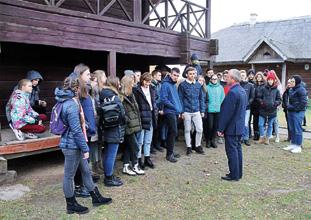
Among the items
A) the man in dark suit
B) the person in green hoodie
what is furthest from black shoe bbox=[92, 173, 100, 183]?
the person in green hoodie

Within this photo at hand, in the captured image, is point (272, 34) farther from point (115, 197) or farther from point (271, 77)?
point (115, 197)

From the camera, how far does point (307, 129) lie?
11742 mm

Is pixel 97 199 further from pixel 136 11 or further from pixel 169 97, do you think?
pixel 136 11

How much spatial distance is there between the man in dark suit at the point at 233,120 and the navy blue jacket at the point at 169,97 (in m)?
1.30

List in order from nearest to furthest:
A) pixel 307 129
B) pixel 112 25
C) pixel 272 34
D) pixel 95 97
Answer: pixel 95 97, pixel 112 25, pixel 307 129, pixel 272 34

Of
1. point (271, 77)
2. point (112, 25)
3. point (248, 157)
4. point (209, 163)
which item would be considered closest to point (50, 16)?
point (112, 25)

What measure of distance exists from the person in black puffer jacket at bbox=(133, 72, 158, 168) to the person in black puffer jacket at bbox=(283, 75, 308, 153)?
3402mm

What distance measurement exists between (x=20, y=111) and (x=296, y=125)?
594 cm

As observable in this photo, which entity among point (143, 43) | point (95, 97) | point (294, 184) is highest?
point (143, 43)

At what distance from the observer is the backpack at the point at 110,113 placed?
5023 millimetres

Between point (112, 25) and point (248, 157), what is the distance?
159 inches

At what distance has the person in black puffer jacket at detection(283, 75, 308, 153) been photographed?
7.79 metres

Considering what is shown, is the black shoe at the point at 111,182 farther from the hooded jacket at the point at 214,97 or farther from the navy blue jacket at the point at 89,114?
the hooded jacket at the point at 214,97

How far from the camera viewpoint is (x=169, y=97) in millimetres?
6793
